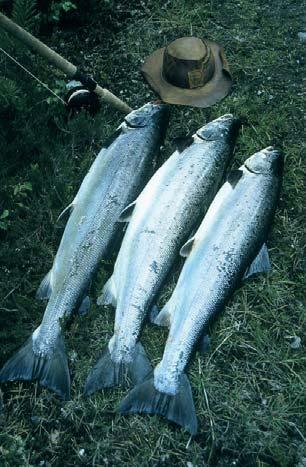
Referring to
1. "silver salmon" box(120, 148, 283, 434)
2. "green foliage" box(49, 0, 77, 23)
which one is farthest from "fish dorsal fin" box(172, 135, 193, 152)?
"green foliage" box(49, 0, 77, 23)

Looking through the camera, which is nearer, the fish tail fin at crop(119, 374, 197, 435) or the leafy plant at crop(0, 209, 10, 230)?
the fish tail fin at crop(119, 374, 197, 435)

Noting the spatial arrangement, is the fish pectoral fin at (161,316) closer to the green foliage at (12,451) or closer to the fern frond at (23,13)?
the green foliage at (12,451)

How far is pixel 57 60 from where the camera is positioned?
4.05 metres

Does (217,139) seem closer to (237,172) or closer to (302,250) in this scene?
(237,172)

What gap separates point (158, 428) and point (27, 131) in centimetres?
262

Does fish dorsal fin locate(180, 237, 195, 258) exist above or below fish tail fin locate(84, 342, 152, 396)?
above

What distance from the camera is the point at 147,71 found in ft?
14.8

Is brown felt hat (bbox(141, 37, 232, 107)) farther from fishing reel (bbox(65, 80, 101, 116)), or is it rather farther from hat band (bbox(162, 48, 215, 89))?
fishing reel (bbox(65, 80, 101, 116))

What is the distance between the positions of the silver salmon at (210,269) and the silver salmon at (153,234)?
120 millimetres

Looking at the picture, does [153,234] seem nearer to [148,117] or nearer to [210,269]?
[210,269]

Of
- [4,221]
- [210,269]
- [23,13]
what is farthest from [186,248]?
[23,13]

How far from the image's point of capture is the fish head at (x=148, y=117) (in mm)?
4035

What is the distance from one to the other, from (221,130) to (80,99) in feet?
4.13

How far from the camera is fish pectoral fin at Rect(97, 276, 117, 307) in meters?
3.52
